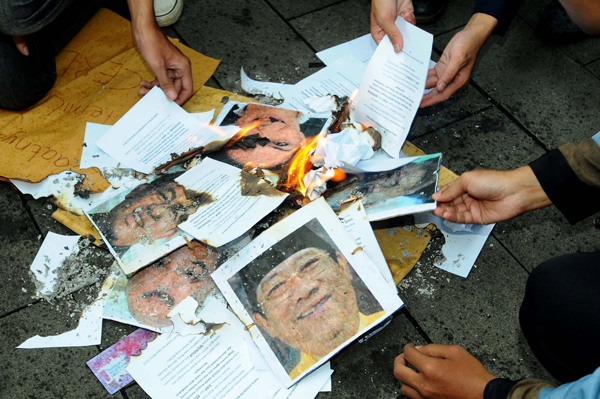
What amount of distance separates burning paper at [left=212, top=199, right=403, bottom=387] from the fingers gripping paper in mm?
639

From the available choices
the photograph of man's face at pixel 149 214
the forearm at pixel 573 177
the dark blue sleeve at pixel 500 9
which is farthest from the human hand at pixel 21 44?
the forearm at pixel 573 177

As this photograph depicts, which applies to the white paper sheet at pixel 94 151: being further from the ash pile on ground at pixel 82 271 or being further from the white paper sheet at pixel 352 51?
the white paper sheet at pixel 352 51

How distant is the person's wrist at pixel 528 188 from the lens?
1.28 m

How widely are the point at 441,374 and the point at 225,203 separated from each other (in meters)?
0.76

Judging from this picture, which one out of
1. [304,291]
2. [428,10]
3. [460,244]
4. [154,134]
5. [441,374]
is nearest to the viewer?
[441,374]

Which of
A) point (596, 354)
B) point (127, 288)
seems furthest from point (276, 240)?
point (596, 354)

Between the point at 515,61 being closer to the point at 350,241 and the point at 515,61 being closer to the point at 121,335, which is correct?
the point at 350,241

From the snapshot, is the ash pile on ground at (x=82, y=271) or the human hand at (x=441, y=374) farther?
the ash pile on ground at (x=82, y=271)

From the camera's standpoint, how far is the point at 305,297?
1.32 meters

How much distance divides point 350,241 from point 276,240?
0.22 m

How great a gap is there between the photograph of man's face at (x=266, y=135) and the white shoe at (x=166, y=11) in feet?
2.18

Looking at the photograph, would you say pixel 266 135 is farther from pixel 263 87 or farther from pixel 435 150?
pixel 435 150

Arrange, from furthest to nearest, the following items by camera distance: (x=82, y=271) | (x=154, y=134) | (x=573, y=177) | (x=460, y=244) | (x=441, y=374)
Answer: (x=154, y=134), (x=460, y=244), (x=82, y=271), (x=573, y=177), (x=441, y=374)

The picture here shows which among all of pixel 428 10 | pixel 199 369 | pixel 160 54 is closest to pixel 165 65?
pixel 160 54
